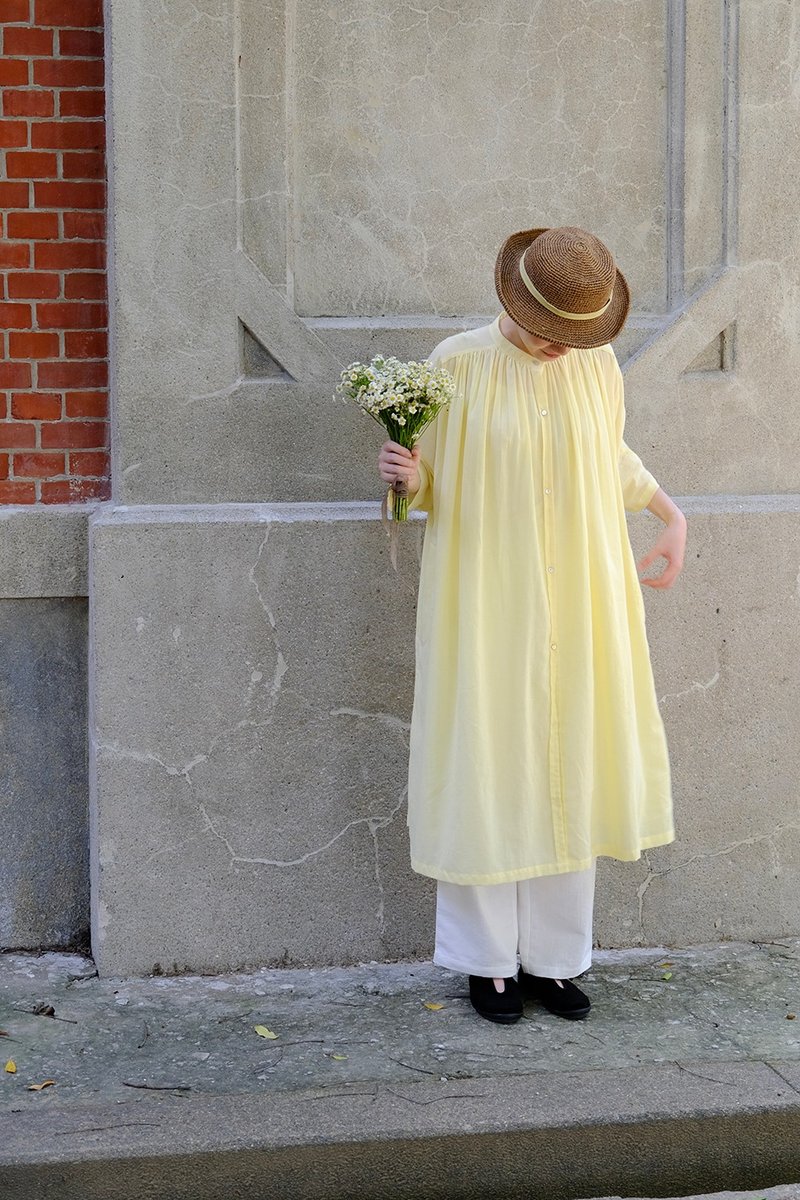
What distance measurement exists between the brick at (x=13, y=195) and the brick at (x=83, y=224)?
0.13 metres

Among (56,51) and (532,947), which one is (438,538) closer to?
(532,947)

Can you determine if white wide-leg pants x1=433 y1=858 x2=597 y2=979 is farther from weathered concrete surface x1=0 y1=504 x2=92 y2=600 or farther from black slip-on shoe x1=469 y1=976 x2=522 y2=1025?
weathered concrete surface x1=0 y1=504 x2=92 y2=600

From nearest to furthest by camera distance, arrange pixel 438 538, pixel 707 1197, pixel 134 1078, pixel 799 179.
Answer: pixel 707 1197, pixel 134 1078, pixel 438 538, pixel 799 179

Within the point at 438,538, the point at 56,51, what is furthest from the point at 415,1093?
the point at 56,51

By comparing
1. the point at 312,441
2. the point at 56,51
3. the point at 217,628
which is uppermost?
the point at 56,51

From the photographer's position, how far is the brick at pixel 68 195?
391 cm

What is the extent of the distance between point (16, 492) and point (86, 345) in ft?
1.57

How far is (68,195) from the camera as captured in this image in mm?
3914

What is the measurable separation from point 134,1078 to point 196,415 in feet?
5.86

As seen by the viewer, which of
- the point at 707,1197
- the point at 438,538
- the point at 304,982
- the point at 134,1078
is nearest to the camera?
the point at 707,1197

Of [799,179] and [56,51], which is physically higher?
[56,51]

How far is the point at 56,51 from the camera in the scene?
3871mm

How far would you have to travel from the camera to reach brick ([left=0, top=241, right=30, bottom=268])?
3.91 m

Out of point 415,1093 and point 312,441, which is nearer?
point 415,1093
